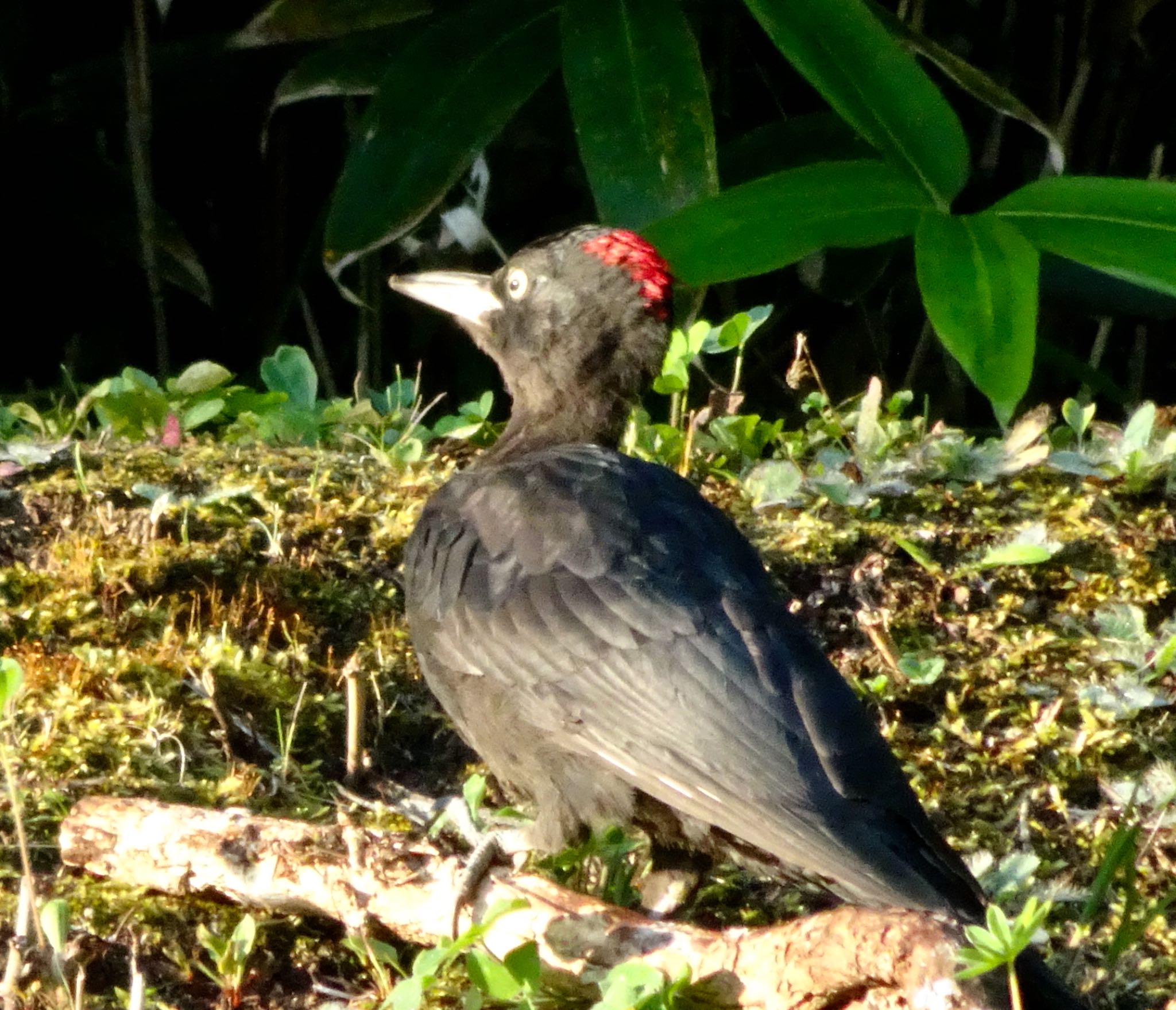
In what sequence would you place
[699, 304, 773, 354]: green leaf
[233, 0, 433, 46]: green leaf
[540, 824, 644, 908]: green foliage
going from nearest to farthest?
[540, 824, 644, 908]: green foliage
[699, 304, 773, 354]: green leaf
[233, 0, 433, 46]: green leaf

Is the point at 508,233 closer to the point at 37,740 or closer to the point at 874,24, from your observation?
the point at 874,24

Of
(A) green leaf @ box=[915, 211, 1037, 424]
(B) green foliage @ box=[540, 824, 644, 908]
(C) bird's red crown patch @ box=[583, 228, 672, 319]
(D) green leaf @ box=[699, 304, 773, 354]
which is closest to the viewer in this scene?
(B) green foliage @ box=[540, 824, 644, 908]

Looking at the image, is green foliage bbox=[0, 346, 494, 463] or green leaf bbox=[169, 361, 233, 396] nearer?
green foliage bbox=[0, 346, 494, 463]

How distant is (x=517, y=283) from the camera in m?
3.59

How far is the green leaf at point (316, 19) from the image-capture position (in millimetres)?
4371

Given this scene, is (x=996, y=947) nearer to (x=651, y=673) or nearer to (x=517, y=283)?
(x=651, y=673)

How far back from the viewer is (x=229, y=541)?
132 inches

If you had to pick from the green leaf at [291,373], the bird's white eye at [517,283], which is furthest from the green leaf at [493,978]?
the green leaf at [291,373]

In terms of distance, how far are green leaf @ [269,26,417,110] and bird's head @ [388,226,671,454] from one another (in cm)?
116

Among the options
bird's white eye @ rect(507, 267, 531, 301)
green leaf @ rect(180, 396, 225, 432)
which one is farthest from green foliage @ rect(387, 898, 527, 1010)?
green leaf @ rect(180, 396, 225, 432)

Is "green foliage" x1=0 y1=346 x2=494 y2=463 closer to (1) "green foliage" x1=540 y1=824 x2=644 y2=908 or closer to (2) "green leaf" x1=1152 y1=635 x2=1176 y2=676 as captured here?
(1) "green foliage" x1=540 y1=824 x2=644 y2=908

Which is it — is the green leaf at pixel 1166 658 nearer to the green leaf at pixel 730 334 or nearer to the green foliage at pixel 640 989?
the green leaf at pixel 730 334

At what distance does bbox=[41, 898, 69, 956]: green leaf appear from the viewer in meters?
2.06

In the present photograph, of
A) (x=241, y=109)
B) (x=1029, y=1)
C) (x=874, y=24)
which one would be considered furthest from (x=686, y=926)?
(x=1029, y=1)
